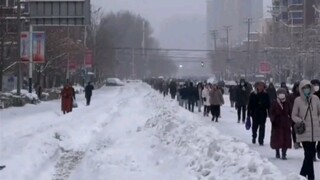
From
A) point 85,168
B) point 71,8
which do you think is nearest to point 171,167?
point 85,168

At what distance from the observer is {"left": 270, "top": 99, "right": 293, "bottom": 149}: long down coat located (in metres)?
17.3

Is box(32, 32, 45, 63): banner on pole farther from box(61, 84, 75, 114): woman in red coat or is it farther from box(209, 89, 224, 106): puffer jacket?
box(209, 89, 224, 106): puffer jacket

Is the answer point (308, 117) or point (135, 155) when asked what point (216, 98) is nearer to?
point (135, 155)

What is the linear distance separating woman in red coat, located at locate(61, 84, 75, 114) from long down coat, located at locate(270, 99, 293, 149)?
20.8 metres

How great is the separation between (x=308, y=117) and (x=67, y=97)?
84.6ft

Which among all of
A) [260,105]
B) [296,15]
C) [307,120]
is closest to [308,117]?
[307,120]

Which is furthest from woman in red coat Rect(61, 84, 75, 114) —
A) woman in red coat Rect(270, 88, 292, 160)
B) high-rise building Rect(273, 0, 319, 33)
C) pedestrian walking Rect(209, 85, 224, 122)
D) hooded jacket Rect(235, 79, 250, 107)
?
high-rise building Rect(273, 0, 319, 33)

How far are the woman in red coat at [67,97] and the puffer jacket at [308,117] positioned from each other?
2449cm

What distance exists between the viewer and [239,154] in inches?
554

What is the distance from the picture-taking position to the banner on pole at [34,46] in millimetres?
46594

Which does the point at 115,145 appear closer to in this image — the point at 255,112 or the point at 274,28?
the point at 255,112

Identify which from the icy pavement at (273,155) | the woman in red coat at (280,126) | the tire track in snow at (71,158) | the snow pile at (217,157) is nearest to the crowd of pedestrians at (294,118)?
the woman in red coat at (280,126)

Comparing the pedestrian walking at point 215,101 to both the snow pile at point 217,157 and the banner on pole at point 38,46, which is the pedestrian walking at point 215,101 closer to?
the snow pile at point 217,157

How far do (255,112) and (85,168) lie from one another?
584 centimetres
